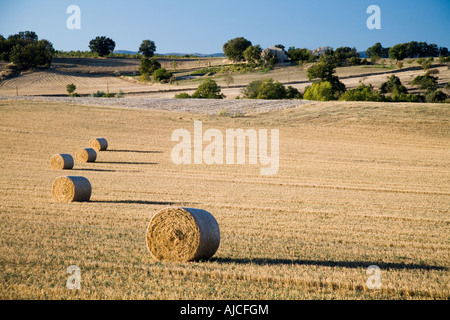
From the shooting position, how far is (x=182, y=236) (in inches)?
379

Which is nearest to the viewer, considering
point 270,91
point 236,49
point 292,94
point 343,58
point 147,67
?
point 270,91

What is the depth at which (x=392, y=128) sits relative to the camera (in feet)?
145

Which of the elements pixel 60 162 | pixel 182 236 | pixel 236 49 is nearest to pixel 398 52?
pixel 236 49

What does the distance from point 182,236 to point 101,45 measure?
13324 centimetres

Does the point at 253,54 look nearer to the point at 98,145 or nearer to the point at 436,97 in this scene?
the point at 436,97

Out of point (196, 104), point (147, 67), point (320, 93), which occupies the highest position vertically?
point (147, 67)

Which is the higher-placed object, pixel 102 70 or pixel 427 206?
pixel 102 70

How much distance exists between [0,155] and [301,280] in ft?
81.3

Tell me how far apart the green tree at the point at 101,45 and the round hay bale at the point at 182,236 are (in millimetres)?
132461

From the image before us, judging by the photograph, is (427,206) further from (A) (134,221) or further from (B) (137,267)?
(B) (137,267)

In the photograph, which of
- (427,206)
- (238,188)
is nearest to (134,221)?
(238,188)

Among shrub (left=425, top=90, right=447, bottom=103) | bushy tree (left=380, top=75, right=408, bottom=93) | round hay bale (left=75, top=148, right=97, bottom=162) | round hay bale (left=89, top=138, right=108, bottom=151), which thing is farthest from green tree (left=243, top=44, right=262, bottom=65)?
round hay bale (left=75, top=148, right=97, bottom=162)

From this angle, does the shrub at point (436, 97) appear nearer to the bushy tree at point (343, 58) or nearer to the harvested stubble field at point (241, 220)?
the harvested stubble field at point (241, 220)
